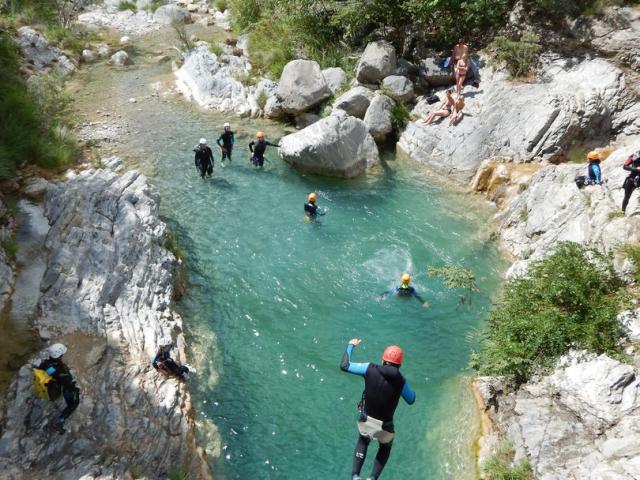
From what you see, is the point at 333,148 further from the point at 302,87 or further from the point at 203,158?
the point at 203,158

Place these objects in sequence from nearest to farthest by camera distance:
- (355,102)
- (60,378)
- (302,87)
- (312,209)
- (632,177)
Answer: (60,378) < (632,177) < (312,209) < (355,102) < (302,87)

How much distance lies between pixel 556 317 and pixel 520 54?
13.4 m

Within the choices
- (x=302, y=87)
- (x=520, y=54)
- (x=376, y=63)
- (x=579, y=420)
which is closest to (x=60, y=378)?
(x=579, y=420)

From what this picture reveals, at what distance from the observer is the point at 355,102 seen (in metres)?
20.1

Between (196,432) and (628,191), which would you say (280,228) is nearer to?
(196,432)

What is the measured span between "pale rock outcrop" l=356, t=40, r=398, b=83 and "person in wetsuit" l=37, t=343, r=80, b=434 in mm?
17206

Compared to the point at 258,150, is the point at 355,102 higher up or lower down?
higher up

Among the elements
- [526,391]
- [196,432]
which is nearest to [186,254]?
[196,432]

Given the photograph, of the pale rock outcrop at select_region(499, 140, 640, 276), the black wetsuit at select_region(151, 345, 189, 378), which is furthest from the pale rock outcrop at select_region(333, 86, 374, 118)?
the black wetsuit at select_region(151, 345, 189, 378)

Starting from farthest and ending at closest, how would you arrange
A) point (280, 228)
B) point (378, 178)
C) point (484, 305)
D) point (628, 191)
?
point (378, 178) → point (280, 228) → point (484, 305) → point (628, 191)

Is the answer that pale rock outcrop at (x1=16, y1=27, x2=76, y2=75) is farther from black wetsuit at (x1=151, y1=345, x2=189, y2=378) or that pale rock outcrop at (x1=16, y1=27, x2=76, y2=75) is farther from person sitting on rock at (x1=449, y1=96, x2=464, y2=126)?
black wetsuit at (x1=151, y1=345, x2=189, y2=378)

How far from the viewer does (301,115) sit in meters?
21.3

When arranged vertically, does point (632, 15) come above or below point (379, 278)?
above

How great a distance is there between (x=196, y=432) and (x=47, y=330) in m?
3.59
